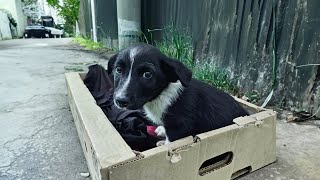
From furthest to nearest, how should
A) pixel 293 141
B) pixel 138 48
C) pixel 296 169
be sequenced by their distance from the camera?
pixel 293 141 → pixel 296 169 → pixel 138 48

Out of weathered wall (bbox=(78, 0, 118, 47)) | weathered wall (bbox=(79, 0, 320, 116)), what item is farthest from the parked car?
weathered wall (bbox=(79, 0, 320, 116))

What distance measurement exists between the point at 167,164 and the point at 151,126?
37.1 inches

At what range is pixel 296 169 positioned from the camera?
1.79 meters

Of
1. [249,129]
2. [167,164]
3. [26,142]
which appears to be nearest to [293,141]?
[249,129]

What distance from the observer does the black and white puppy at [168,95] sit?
152cm

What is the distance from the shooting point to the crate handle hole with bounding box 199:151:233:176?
1605 mm

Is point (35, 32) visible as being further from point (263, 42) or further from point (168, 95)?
point (168, 95)

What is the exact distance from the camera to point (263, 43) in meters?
2.83

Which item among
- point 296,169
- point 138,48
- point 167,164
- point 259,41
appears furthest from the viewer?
point 259,41

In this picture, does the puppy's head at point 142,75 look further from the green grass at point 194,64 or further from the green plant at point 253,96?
the green grass at point 194,64

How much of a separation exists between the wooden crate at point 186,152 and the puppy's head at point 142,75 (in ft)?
0.67

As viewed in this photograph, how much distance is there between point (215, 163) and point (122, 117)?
0.93 m

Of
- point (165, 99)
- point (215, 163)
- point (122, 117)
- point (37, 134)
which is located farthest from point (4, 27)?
point (215, 163)

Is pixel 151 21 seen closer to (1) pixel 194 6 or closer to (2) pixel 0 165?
(1) pixel 194 6
